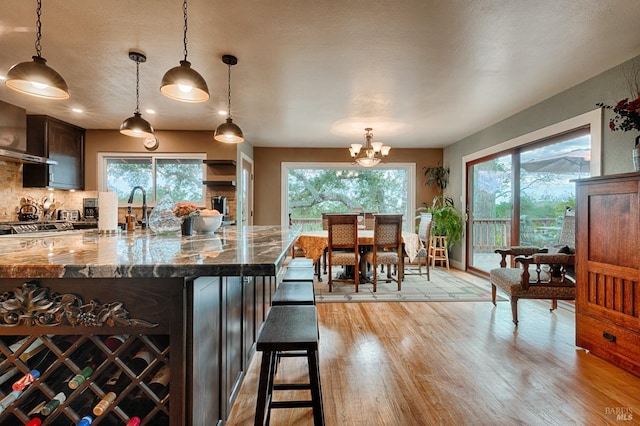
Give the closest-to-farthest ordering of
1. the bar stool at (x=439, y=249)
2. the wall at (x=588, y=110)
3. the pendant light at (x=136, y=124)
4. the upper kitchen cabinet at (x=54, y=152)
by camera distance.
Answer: the pendant light at (x=136, y=124) < the wall at (x=588, y=110) < the upper kitchen cabinet at (x=54, y=152) < the bar stool at (x=439, y=249)

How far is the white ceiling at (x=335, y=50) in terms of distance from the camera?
1949 millimetres

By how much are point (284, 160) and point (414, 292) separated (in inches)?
149

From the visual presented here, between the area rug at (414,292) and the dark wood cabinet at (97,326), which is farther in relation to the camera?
the area rug at (414,292)

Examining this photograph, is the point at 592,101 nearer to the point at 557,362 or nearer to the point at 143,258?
the point at 557,362

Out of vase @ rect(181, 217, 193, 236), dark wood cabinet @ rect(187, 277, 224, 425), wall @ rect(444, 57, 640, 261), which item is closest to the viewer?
dark wood cabinet @ rect(187, 277, 224, 425)

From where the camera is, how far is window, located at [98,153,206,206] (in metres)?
5.07

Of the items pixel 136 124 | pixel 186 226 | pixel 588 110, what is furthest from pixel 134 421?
pixel 588 110

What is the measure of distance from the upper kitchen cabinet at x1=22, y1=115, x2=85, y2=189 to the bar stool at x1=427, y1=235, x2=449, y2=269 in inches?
238

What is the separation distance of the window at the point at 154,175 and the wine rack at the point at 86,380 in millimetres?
4324

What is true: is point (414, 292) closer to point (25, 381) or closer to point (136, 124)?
point (136, 124)

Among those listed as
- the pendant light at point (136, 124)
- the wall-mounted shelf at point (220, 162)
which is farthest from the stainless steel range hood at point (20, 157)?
the pendant light at point (136, 124)

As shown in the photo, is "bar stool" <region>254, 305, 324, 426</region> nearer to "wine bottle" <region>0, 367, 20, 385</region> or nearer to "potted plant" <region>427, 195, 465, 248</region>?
"wine bottle" <region>0, 367, 20, 385</region>

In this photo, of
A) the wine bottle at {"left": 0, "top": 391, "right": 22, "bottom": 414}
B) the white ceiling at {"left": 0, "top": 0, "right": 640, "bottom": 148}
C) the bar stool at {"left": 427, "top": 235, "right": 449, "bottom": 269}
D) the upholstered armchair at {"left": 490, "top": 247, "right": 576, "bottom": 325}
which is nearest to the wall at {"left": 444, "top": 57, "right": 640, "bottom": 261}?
the white ceiling at {"left": 0, "top": 0, "right": 640, "bottom": 148}

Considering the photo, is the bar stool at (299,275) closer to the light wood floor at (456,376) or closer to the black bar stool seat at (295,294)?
the black bar stool seat at (295,294)
